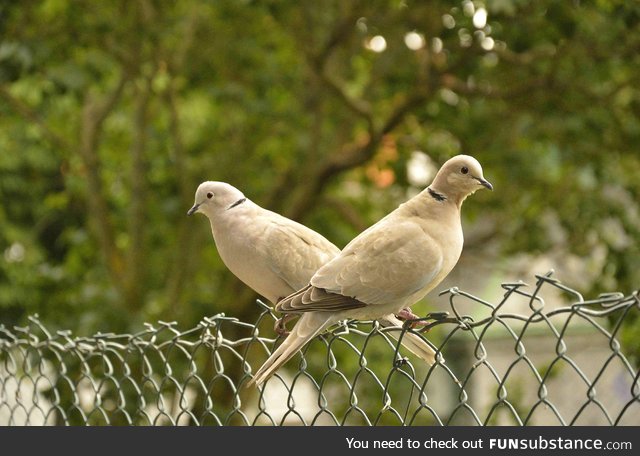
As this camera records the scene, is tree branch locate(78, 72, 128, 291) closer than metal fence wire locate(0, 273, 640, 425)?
No

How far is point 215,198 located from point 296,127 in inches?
164

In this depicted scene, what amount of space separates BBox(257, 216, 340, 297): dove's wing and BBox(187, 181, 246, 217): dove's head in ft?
0.41

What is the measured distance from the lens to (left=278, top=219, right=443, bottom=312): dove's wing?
6.86 feet

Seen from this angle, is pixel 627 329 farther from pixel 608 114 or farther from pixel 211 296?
pixel 211 296

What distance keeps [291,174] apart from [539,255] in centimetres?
174

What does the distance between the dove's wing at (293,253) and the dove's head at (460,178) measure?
1.62ft

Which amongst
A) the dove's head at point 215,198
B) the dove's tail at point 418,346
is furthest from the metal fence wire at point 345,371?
the dove's head at point 215,198

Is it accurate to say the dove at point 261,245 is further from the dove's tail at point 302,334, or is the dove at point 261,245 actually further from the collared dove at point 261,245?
the dove's tail at point 302,334

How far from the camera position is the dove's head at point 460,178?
2.15 metres

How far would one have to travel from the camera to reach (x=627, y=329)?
4602 mm

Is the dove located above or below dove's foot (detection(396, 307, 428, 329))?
above

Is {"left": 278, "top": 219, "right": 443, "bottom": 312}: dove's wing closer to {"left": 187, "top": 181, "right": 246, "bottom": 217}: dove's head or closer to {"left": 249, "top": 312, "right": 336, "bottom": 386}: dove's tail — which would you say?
{"left": 249, "top": 312, "right": 336, "bottom": 386}: dove's tail

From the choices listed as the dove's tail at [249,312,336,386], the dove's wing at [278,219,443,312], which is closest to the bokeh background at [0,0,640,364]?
the dove's wing at [278,219,443,312]
